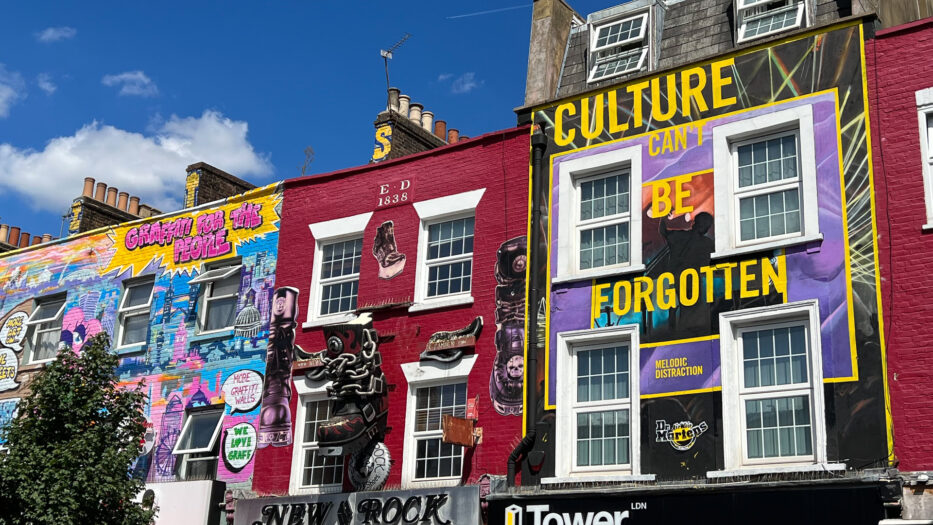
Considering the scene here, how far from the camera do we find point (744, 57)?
1683 cm

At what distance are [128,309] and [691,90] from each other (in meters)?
13.4

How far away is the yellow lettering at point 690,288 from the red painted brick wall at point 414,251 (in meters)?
3.31

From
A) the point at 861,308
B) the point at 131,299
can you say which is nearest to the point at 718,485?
the point at 861,308

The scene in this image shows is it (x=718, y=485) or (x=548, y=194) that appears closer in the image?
(x=718, y=485)

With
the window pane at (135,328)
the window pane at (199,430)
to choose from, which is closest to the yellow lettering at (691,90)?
the window pane at (199,430)

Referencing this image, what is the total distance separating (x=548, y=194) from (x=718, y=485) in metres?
5.93

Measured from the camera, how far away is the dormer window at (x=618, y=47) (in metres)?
19.1

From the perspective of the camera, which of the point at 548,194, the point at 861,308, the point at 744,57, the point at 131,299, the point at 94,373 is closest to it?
the point at 861,308

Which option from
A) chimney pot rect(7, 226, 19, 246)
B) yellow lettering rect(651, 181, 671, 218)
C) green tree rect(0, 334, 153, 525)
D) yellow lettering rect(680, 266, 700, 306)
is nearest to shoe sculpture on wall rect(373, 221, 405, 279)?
yellow lettering rect(651, 181, 671, 218)

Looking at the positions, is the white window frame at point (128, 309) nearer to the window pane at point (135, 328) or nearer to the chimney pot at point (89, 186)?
the window pane at point (135, 328)

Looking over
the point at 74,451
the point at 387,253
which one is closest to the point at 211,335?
the point at 74,451

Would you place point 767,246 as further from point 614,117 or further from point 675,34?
point 675,34

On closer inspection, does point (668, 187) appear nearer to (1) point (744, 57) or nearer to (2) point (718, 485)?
(1) point (744, 57)

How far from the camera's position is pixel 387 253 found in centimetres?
2020
